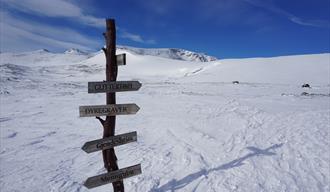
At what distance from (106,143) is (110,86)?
1084mm

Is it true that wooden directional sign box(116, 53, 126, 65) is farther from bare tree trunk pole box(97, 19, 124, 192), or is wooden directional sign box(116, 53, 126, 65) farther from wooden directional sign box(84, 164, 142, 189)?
wooden directional sign box(84, 164, 142, 189)

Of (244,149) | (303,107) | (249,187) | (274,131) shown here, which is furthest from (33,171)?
(303,107)

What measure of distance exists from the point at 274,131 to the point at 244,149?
2562mm

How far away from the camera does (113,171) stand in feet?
19.2

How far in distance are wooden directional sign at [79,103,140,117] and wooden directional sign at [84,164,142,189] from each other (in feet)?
3.79

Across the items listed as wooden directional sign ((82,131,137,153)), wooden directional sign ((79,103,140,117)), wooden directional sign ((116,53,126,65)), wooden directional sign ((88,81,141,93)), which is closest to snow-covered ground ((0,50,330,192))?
wooden directional sign ((82,131,137,153))

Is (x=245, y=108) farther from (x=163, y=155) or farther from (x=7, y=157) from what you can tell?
(x=7, y=157)

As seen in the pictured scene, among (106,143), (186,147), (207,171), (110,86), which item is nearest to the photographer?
(110,86)

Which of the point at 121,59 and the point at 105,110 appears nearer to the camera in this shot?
the point at 105,110

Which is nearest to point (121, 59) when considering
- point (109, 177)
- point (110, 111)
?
point (110, 111)

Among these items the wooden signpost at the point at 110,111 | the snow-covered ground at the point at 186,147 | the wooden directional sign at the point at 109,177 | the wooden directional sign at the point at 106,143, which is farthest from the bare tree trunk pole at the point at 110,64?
the snow-covered ground at the point at 186,147

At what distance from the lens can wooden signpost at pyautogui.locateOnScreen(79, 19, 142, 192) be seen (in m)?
5.54

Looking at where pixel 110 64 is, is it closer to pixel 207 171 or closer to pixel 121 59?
pixel 121 59

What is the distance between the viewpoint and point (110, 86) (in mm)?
→ 5598
